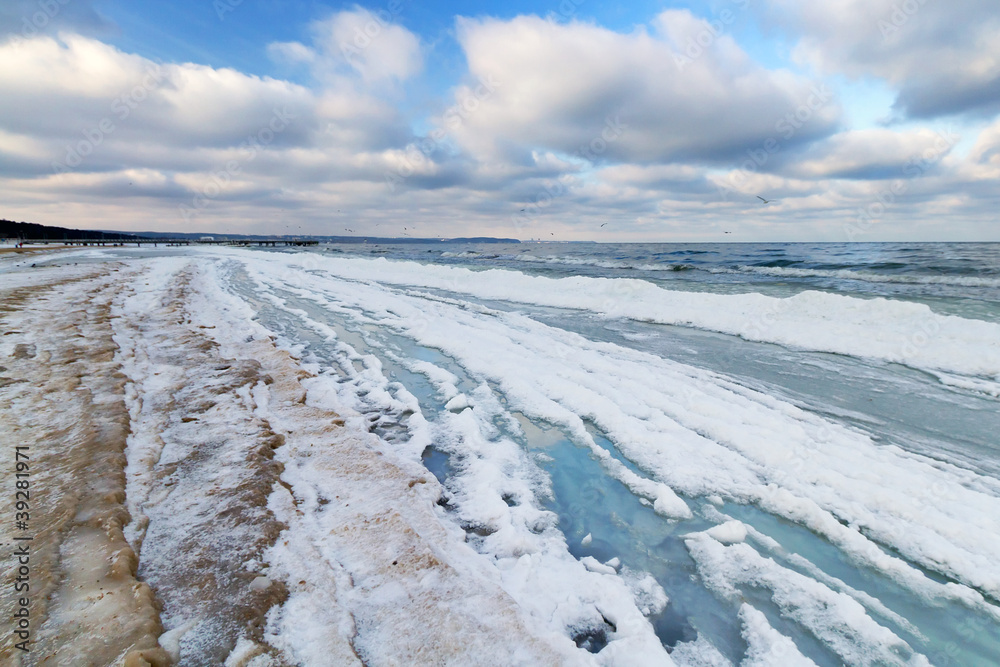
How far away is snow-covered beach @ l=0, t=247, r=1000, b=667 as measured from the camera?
2135 millimetres

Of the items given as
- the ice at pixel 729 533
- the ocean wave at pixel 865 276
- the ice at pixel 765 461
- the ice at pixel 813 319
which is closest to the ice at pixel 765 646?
the ice at pixel 729 533

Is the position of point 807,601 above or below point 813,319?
below

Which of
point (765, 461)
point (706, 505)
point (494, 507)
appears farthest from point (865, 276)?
point (494, 507)

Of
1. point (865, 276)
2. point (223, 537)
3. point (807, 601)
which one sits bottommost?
point (807, 601)

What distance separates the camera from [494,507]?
128 inches

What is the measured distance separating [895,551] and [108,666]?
4.65 meters

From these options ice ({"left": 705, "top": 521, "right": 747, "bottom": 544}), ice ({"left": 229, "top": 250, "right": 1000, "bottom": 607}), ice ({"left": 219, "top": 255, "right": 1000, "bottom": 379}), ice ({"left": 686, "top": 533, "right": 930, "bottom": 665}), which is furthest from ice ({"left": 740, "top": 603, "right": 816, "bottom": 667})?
ice ({"left": 219, "top": 255, "right": 1000, "bottom": 379})

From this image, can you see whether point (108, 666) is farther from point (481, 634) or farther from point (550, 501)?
point (550, 501)

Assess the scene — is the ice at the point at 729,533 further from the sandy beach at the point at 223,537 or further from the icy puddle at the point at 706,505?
the sandy beach at the point at 223,537

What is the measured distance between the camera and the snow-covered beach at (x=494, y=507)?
2.13 metres

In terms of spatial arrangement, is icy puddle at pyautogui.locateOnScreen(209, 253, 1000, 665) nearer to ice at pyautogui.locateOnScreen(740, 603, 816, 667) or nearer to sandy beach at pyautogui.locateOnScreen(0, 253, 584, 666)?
ice at pyautogui.locateOnScreen(740, 603, 816, 667)

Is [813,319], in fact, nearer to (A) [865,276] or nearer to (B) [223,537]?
(B) [223,537]

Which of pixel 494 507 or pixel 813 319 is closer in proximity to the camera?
pixel 494 507

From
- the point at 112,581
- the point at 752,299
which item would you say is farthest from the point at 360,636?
the point at 752,299
